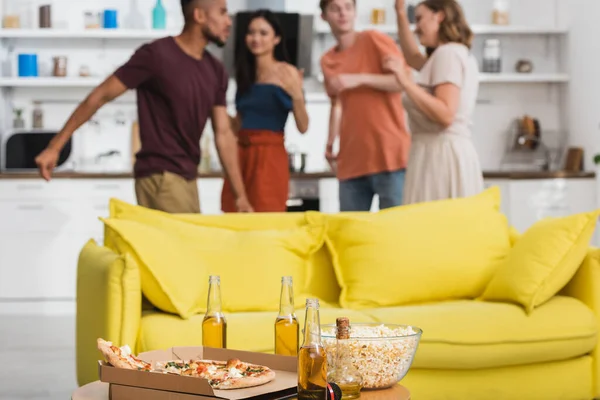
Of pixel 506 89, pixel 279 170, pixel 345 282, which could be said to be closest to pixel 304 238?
pixel 345 282

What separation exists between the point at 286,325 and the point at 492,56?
5.66 m

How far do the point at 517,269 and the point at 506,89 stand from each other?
463cm

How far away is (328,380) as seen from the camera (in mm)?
1960

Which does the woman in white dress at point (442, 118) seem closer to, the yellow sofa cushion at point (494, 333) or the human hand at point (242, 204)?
the human hand at point (242, 204)

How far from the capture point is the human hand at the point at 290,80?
14.3 feet

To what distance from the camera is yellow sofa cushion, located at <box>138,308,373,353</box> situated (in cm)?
289

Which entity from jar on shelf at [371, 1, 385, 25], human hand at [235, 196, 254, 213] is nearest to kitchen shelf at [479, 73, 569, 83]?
jar on shelf at [371, 1, 385, 25]

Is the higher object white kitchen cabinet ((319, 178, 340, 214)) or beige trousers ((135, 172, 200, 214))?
beige trousers ((135, 172, 200, 214))

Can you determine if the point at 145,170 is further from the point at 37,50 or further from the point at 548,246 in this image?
the point at 37,50

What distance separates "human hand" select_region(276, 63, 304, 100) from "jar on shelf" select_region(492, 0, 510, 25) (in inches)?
139

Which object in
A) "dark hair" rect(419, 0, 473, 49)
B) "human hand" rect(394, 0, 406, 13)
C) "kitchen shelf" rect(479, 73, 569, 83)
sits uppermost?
"human hand" rect(394, 0, 406, 13)

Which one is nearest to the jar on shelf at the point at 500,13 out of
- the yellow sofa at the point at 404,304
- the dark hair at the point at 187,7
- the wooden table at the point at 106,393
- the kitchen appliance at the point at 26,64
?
the kitchen appliance at the point at 26,64

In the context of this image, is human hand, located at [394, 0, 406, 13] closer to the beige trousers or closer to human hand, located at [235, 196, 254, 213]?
human hand, located at [235, 196, 254, 213]

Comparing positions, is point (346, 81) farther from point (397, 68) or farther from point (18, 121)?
point (18, 121)
